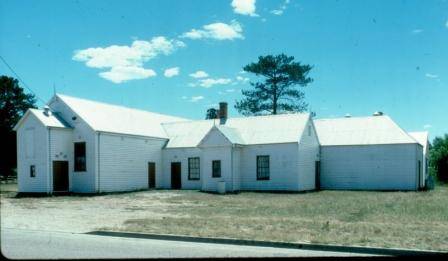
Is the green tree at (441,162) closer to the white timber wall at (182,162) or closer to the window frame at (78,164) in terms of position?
the white timber wall at (182,162)

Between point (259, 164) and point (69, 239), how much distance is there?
77.3 ft

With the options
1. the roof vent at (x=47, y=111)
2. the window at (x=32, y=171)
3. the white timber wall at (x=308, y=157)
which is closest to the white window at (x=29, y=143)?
the window at (x=32, y=171)

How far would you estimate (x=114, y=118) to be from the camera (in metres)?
35.4

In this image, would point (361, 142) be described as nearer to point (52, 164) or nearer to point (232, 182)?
point (232, 182)

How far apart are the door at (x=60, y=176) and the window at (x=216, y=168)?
→ 33.5 feet

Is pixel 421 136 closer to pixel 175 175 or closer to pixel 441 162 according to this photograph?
pixel 441 162

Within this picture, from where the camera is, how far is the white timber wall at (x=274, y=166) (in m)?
33.4

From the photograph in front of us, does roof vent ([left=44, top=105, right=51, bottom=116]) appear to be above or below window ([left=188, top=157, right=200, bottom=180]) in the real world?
above

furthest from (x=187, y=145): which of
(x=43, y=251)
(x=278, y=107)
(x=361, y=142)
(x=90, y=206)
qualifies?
(x=43, y=251)

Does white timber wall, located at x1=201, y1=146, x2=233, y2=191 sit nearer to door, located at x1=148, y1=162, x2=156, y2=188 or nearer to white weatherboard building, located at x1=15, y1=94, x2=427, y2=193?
white weatherboard building, located at x1=15, y1=94, x2=427, y2=193

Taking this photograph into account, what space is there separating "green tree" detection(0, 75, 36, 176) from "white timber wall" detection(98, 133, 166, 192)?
82.7 feet

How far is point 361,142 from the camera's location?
36312mm

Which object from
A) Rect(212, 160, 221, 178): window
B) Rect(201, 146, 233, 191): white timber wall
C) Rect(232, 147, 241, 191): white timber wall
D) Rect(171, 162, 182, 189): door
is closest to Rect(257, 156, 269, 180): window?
Rect(232, 147, 241, 191): white timber wall

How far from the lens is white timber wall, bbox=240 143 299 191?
33375 millimetres
